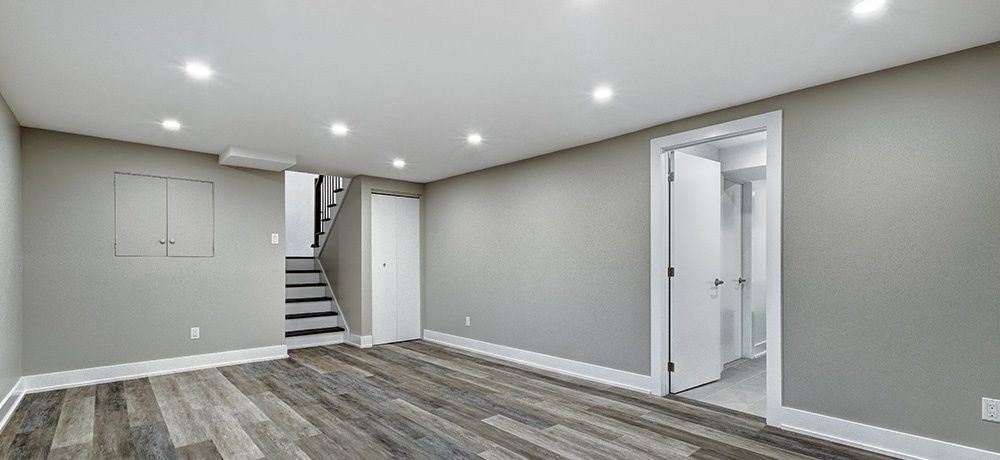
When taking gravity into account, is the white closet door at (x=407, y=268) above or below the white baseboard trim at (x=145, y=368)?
above

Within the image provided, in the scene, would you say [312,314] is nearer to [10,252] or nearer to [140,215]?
[140,215]

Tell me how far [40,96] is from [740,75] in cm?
461

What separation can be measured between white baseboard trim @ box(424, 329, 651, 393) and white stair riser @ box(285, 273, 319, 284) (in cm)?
220

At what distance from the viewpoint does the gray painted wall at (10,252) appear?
3.21m

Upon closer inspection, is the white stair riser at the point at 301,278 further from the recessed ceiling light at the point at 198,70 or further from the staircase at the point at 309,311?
the recessed ceiling light at the point at 198,70

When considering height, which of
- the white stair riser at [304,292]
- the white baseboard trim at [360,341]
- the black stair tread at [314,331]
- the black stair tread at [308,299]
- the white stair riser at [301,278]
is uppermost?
the white stair riser at [301,278]

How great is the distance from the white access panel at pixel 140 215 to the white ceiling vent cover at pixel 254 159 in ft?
2.17

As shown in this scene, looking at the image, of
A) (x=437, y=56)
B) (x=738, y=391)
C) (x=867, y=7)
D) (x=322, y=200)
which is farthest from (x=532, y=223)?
(x=322, y=200)

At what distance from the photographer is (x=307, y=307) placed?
6543 millimetres

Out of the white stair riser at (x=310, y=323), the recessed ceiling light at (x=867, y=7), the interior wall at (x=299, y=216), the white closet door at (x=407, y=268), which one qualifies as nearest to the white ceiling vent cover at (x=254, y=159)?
the white closet door at (x=407, y=268)

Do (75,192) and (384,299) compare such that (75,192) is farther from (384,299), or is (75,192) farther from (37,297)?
(384,299)

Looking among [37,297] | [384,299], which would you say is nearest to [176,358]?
[37,297]

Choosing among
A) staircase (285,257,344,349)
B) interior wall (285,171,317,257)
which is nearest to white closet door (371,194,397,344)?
staircase (285,257,344,349)

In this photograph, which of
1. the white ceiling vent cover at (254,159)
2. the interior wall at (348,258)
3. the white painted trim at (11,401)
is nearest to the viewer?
the white painted trim at (11,401)
